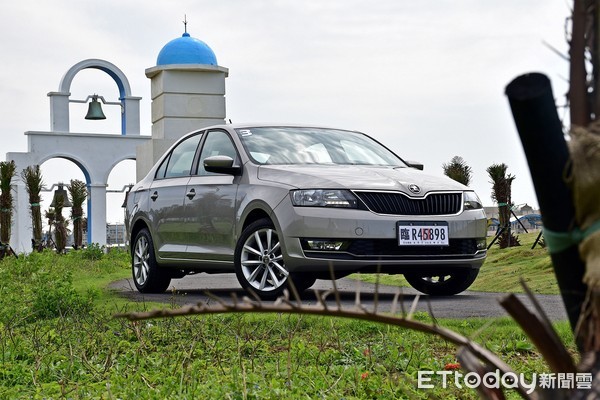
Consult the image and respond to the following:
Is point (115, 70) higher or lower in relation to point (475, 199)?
higher

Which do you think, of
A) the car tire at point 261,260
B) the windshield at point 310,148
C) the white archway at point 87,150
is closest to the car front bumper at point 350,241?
the car tire at point 261,260

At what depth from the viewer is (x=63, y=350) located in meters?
5.02

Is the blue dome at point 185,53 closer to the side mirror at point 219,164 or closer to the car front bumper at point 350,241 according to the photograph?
the side mirror at point 219,164

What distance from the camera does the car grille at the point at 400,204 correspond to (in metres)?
7.78

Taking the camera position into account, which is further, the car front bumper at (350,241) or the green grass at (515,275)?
the green grass at (515,275)

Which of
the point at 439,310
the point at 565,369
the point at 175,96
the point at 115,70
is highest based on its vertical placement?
the point at 115,70

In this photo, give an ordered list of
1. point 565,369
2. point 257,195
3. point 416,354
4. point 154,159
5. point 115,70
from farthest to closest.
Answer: point 115,70, point 154,159, point 257,195, point 416,354, point 565,369

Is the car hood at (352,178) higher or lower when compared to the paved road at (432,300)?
higher

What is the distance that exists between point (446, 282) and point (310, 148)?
175 centimetres

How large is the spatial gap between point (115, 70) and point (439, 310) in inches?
1227

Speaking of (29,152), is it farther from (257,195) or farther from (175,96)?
(257,195)

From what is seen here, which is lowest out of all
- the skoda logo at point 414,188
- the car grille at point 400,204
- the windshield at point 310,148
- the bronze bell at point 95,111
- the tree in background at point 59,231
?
the tree in background at point 59,231

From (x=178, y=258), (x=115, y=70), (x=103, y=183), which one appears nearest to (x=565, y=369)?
(x=178, y=258)

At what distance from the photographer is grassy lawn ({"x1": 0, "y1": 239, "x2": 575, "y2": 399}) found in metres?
3.89
